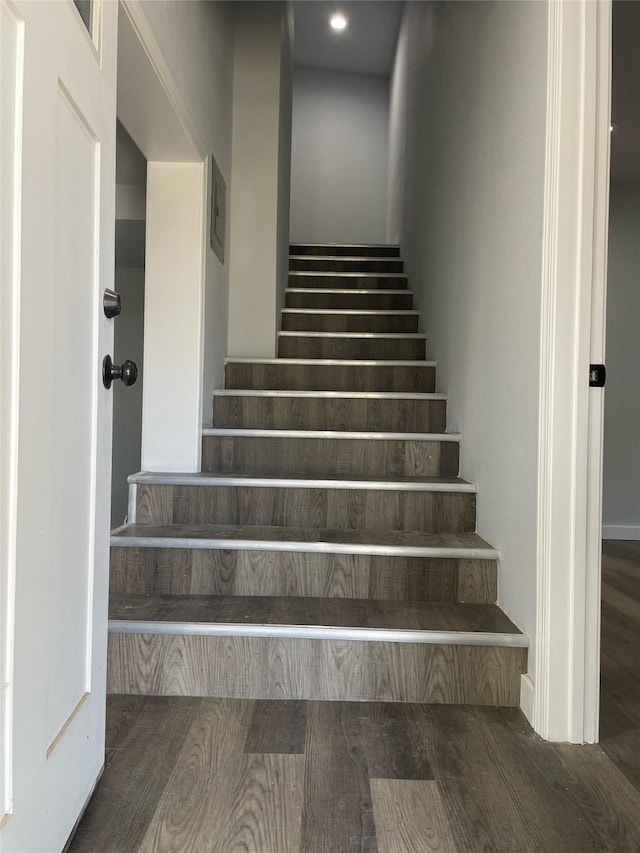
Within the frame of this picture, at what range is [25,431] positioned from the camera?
0.83 metres

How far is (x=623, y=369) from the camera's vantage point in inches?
160

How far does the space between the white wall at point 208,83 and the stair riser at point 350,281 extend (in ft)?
3.62

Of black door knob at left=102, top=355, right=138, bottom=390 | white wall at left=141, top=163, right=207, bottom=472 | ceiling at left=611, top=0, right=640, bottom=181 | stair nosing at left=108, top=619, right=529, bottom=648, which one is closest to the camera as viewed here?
black door knob at left=102, top=355, right=138, bottom=390

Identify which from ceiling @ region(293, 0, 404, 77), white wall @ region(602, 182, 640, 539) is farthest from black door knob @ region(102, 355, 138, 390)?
ceiling @ region(293, 0, 404, 77)

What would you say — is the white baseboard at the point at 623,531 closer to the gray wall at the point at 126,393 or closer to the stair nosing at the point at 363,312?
the stair nosing at the point at 363,312

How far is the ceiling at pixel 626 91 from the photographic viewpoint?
2.50 m

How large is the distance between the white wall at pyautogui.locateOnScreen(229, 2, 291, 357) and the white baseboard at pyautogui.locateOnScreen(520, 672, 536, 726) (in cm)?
210

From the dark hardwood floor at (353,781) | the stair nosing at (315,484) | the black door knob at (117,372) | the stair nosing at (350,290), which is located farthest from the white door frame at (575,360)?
the stair nosing at (350,290)

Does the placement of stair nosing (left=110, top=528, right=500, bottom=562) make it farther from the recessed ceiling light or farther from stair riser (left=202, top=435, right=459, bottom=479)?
the recessed ceiling light

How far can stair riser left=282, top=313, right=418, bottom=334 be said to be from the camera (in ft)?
11.6

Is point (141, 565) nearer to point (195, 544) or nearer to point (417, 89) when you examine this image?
point (195, 544)

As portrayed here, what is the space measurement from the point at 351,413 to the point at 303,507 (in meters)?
0.68

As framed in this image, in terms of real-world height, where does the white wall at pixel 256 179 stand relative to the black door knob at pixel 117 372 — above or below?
above

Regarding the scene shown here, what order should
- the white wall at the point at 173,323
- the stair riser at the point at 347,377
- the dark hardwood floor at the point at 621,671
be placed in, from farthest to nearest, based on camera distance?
the stair riser at the point at 347,377 → the white wall at the point at 173,323 → the dark hardwood floor at the point at 621,671
